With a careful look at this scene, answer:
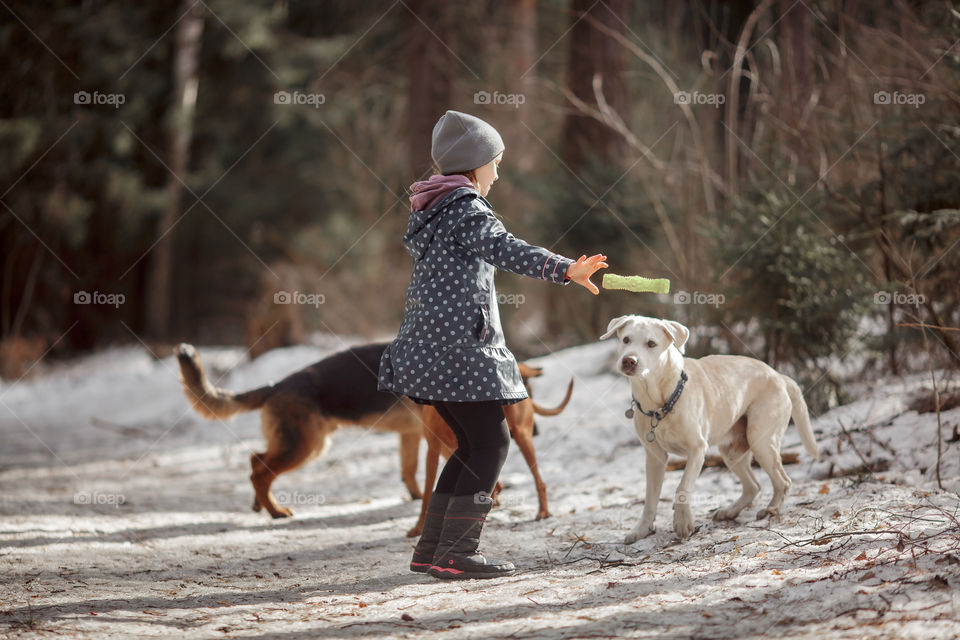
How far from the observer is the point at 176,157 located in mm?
19500

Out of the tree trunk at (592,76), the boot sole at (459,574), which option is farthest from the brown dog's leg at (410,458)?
the tree trunk at (592,76)

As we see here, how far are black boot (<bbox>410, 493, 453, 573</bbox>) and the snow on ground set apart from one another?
90mm

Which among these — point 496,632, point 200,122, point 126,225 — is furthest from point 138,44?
point 496,632

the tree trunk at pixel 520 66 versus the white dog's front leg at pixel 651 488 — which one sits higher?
the tree trunk at pixel 520 66

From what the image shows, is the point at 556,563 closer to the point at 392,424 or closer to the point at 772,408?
the point at 772,408

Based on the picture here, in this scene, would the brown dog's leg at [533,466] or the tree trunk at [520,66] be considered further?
the tree trunk at [520,66]

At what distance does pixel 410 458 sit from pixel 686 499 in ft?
8.32

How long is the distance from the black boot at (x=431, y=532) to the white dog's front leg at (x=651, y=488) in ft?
3.14

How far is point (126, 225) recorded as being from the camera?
752 inches

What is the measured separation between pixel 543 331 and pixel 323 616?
10356mm

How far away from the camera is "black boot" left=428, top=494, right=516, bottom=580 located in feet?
13.1

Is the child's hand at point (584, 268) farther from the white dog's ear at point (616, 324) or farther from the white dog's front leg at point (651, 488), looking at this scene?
the white dog's front leg at point (651, 488)

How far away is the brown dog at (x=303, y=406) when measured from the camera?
5941mm

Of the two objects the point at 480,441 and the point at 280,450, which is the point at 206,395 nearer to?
the point at 280,450
